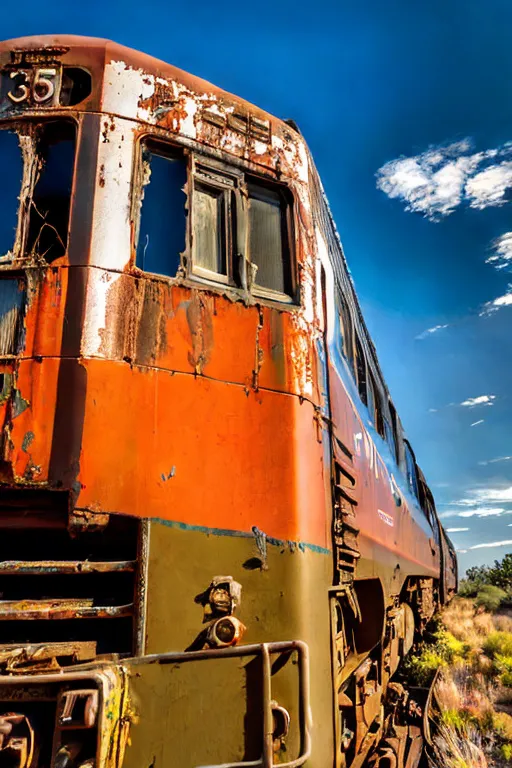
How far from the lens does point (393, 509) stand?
6242mm

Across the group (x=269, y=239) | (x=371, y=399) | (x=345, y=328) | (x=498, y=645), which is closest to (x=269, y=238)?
(x=269, y=239)

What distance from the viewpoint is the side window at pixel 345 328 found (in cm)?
456

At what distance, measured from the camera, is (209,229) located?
349cm

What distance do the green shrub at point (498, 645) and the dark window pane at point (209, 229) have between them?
1282cm

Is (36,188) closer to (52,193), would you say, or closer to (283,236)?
(52,193)

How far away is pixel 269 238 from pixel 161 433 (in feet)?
4.68

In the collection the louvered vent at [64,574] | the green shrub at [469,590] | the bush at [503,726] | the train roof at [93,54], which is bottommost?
the bush at [503,726]

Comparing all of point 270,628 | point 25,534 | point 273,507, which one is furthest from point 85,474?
point 270,628

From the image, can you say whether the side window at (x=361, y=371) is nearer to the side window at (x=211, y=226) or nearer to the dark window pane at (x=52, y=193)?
the side window at (x=211, y=226)

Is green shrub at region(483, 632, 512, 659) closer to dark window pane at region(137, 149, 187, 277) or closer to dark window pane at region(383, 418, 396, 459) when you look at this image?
dark window pane at region(383, 418, 396, 459)

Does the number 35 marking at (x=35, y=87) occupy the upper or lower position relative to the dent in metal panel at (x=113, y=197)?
upper

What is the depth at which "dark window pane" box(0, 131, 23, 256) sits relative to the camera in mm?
3240

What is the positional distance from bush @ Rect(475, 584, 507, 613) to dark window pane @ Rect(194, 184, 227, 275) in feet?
78.1

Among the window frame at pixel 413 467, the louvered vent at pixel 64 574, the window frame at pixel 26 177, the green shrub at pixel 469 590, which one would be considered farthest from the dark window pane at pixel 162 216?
the green shrub at pixel 469 590
